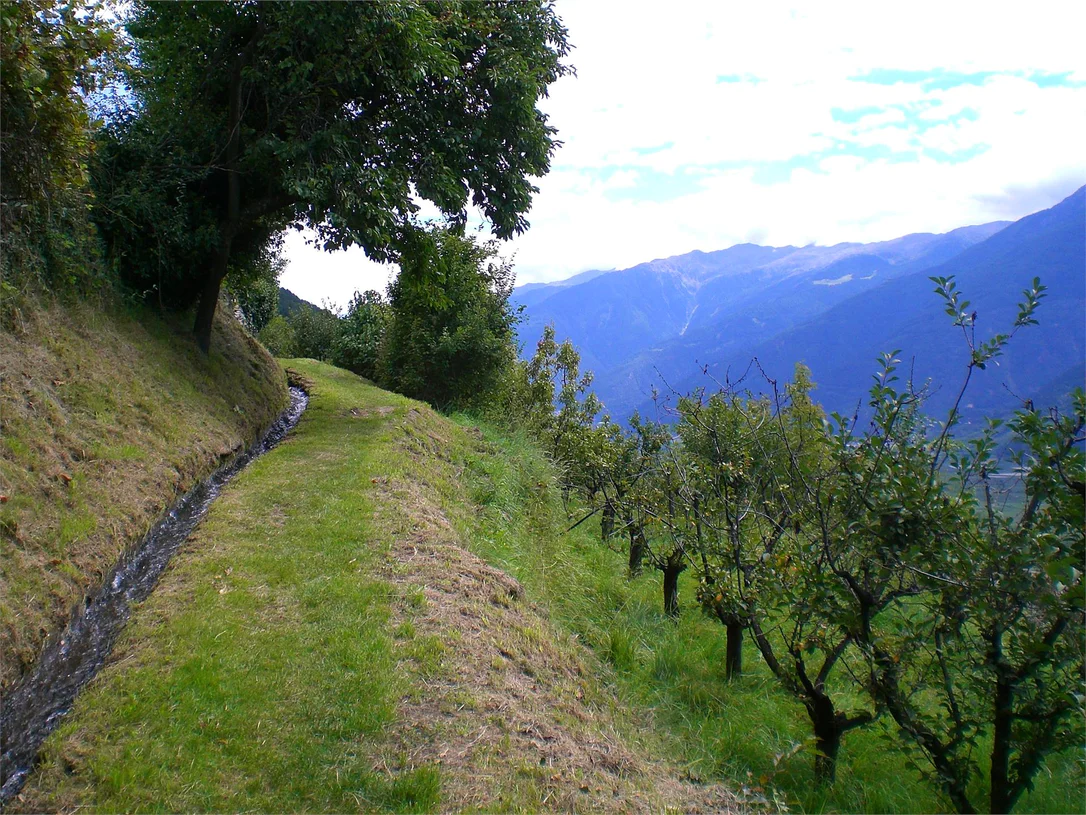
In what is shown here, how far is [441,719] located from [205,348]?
12.3 metres

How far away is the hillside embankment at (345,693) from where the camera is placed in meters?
4.14

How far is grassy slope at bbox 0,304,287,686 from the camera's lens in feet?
18.0

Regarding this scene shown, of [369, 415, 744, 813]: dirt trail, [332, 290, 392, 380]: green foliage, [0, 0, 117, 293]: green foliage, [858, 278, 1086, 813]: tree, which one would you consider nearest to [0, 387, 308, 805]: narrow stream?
[369, 415, 744, 813]: dirt trail

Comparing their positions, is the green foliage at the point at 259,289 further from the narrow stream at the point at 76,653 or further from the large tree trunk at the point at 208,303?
the narrow stream at the point at 76,653

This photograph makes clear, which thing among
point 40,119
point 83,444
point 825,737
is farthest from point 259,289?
point 825,737

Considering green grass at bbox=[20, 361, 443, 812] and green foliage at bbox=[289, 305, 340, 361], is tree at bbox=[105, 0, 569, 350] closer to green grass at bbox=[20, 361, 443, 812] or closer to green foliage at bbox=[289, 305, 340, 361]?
green grass at bbox=[20, 361, 443, 812]

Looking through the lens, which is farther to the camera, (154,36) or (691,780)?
(154,36)

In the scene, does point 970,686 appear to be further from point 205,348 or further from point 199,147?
point 199,147

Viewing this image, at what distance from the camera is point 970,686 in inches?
196

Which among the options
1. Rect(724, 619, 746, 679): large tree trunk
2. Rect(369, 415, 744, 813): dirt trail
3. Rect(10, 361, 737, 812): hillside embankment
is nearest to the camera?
Rect(10, 361, 737, 812): hillside embankment

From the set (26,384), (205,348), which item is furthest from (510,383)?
(26,384)

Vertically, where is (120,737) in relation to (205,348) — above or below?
below

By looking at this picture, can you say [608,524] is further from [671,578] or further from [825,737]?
[825,737]

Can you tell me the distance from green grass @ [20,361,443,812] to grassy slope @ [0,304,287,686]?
70 centimetres
